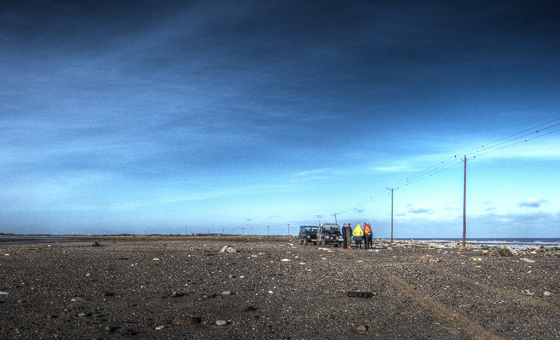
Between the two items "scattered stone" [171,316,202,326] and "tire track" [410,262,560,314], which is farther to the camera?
"tire track" [410,262,560,314]

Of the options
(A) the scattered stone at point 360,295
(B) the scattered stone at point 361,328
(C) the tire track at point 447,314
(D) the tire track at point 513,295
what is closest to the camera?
(C) the tire track at point 447,314

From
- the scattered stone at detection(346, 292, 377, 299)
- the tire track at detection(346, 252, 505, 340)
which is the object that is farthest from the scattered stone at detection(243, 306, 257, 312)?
the tire track at detection(346, 252, 505, 340)

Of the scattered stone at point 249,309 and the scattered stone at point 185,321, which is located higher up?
the scattered stone at point 185,321

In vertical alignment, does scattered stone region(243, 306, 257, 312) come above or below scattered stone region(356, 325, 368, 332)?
below

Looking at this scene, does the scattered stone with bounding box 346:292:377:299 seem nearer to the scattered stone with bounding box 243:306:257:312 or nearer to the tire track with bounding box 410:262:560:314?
the scattered stone with bounding box 243:306:257:312

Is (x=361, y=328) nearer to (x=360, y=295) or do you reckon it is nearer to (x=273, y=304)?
(x=273, y=304)

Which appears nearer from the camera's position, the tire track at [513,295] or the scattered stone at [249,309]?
the scattered stone at [249,309]

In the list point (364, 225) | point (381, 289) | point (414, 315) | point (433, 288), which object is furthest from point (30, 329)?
point (364, 225)

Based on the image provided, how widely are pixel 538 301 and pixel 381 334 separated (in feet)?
16.5

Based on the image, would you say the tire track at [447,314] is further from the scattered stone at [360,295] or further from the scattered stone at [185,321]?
the scattered stone at [185,321]

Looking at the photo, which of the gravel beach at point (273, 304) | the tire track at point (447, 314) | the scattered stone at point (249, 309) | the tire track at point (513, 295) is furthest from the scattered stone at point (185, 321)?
the tire track at point (513, 295)

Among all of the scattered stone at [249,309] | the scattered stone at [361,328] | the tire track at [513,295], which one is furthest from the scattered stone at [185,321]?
the tire track at [513,295]

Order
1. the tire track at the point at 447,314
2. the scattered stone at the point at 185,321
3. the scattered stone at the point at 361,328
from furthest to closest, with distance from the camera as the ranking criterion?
the scattered stone at the point at 185,321
the scattered stone at the point at 361,328
the tire track at the point at 447,314

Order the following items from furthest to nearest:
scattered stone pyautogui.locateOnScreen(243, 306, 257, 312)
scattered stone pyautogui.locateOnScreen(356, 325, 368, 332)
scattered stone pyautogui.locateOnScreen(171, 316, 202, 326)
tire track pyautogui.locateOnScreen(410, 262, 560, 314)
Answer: tire track pyautogui.locateOnScreen(410, 262, 560, 314) → scattered stone pyautogui.locateOnScreen(243, 306, 257, 312) → scattered stone pyautogui.locateOnScreen(171, 316, 202, 326) → scattered stone pyautogui.locateOnScreen(356, 325, 368, 332)
